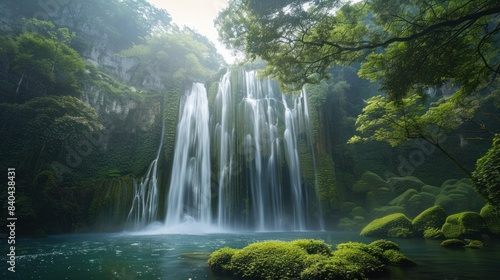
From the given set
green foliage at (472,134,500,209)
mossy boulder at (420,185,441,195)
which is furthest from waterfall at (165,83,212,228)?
green foliage at (472,134,500,209)

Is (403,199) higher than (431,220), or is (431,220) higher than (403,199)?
(403,199)

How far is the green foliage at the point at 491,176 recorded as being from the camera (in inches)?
228

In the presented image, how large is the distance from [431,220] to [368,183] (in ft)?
33.8

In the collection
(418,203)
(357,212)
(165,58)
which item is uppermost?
(165,58)

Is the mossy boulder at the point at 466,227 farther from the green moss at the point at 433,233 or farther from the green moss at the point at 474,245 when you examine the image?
the green moss at the point at 474,245

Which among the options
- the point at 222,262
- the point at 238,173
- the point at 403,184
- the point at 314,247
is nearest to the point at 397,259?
the point at 314,247

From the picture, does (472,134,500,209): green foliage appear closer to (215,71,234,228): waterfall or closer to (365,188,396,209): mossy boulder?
(365,188,396,209): mossy boulder

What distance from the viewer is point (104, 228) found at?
19.7 m

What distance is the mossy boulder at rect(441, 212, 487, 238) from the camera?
35.1 ft

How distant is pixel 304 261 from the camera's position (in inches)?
205

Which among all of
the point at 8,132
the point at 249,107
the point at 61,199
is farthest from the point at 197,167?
the point at 8,132

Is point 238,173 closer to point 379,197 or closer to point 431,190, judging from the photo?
point 379,197

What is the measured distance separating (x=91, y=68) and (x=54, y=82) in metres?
6.21

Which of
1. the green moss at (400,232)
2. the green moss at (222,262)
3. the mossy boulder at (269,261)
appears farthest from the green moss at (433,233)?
the green moss at (222,262)
